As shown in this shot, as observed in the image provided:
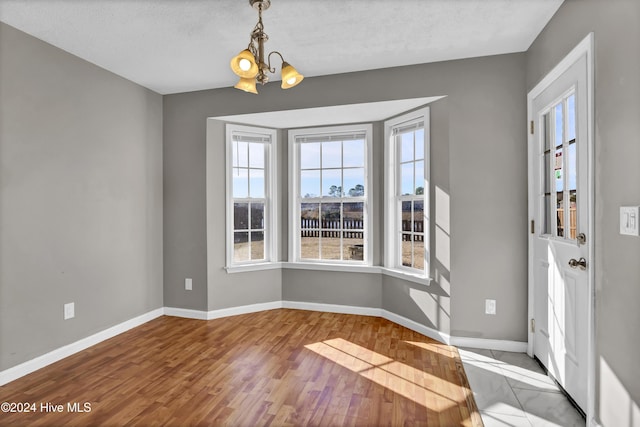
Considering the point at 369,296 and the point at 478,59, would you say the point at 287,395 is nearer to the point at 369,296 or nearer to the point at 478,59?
the point at 369,296

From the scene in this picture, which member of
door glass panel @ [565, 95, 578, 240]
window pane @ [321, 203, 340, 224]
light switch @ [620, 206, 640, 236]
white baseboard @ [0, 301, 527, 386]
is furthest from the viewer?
window pane @ [321, 203, 340, 224]

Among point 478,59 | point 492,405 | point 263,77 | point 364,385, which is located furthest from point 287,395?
point 478,59

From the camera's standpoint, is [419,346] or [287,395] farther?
[419,346]

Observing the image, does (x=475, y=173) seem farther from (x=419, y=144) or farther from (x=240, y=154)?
(x=240, y=154)

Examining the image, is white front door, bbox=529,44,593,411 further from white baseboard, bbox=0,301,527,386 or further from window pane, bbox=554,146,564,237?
white baseboard, bbox=0,301,527,386

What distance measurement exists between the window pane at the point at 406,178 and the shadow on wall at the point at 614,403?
2.17m

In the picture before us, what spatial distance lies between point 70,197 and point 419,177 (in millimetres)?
3275

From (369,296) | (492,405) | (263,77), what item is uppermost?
(263,77)

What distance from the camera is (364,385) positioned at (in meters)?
2.43

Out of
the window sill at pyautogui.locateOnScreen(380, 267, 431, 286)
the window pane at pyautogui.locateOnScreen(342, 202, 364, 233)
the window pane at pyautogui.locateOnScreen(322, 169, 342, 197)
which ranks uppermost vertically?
the window pane at pyautogui.locateOnScreen(322, 169, 342, 197)

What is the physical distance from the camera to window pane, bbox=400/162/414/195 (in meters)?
3.62

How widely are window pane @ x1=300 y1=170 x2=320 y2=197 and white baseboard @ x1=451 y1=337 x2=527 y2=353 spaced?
2.21 m

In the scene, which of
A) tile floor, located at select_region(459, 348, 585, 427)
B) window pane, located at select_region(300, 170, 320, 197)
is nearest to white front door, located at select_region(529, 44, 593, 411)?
tile floor, located at select_region(459, 348, 585, 427)

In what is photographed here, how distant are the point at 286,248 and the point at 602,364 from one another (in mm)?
3162
